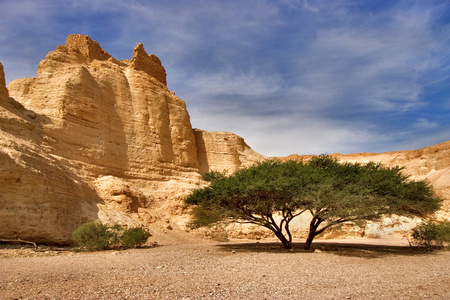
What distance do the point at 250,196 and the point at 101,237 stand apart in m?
7.36

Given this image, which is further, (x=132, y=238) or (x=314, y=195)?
(x=132, y=238)

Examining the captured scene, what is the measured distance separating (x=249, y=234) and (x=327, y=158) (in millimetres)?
11854

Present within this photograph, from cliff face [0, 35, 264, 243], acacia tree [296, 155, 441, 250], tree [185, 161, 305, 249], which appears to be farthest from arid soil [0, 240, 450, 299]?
cliff face [0, 35, 264, 243]

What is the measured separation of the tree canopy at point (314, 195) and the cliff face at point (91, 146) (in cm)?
754

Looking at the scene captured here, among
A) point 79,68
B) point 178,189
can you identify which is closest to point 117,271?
point 178,189

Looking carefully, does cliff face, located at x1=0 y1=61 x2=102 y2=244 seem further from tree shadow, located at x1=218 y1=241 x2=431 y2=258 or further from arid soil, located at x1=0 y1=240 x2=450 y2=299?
tree shadow, located at x1=218 y1=241 x2=431 y2=258

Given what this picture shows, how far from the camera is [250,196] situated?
1578 centimetres

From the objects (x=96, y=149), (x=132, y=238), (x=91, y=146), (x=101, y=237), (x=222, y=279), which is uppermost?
(x=91, y=146)

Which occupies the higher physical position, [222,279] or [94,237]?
[94,237]

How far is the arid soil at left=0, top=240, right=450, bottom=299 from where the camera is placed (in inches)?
272

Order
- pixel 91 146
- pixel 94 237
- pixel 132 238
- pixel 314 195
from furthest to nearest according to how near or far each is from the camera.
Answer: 1. pixel 91 146
2. pixel 132 238
3. pixel 94 237
4. pixel 314 195

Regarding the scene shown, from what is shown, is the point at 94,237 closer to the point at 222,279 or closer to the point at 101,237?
the point at 101,237

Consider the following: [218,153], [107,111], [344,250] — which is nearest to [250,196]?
[344,250]

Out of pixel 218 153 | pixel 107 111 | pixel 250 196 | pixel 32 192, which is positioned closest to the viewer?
pixel 250 196
